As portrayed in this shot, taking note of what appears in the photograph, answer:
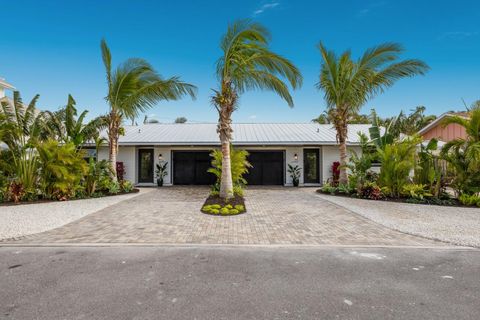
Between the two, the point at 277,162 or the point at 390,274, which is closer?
the point at 390,274

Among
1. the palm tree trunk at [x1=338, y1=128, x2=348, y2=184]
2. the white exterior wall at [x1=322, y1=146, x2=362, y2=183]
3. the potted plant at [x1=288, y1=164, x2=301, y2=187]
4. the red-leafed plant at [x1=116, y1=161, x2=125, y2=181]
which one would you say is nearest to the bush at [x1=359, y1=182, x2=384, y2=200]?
the palm tree trunk at [x1=338, y1=128, x2=348, y2=184]

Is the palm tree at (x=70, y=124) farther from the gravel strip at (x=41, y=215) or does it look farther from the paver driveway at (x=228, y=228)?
the paver driveway at (x=228, y=228)

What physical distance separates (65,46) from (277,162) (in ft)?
44.6

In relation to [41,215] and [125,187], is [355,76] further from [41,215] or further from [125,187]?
[41,215]

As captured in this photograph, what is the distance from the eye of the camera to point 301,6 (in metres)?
12.1

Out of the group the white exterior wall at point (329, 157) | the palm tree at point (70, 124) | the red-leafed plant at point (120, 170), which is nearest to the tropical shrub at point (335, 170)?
the white exterior wall at point (329, 157)

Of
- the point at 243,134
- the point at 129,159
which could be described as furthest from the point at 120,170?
the point at 243,134

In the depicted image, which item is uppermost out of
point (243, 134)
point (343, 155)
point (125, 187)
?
point (243, 134)

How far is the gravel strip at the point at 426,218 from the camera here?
209 inches

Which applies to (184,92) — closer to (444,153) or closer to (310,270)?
(310,270)

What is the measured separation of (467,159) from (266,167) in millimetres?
9371

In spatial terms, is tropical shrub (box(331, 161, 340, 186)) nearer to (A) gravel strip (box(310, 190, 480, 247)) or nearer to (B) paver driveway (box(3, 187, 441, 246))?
(A) gravel strip (box(310, 190, 480, 247))

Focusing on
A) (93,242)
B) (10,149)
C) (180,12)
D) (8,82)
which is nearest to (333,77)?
(180,12)

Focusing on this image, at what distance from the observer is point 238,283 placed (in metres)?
3.21
